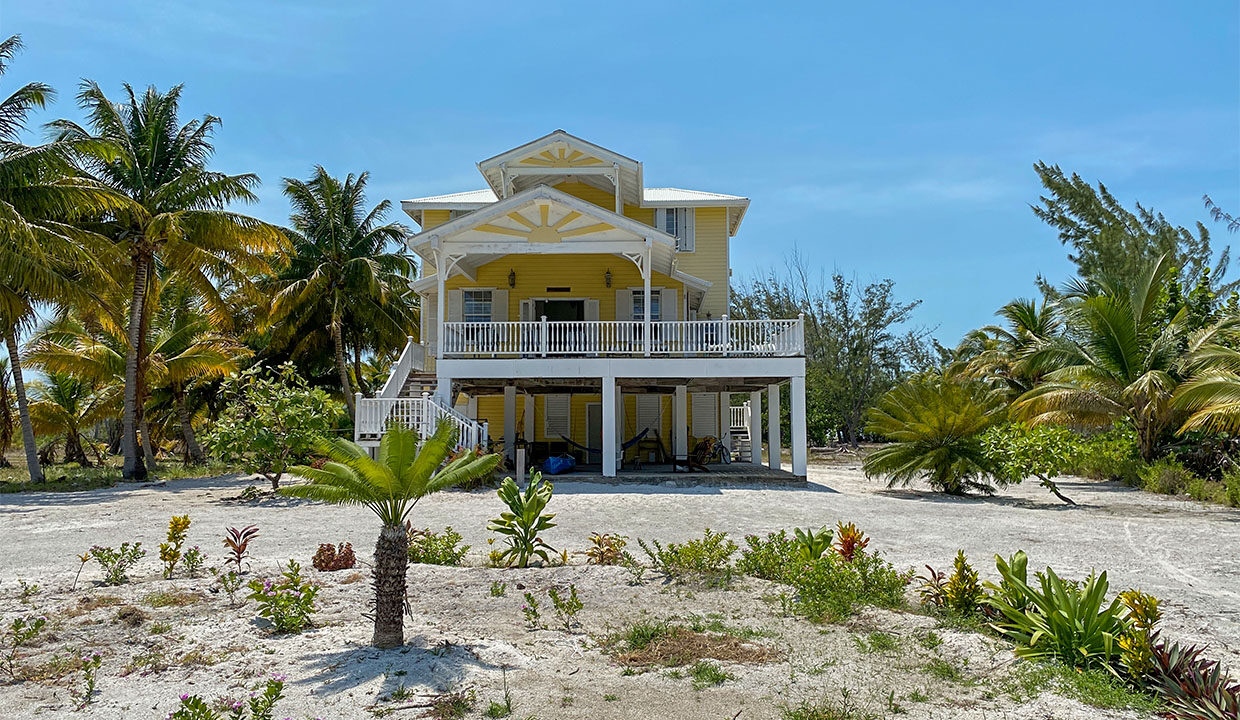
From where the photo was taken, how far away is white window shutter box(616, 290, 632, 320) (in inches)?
917

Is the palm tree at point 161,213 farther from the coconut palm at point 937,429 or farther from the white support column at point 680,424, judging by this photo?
the coconut palm at point 937,429

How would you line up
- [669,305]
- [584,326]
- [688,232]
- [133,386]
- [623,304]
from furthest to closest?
[688,232] < [623,304] < [669,305] < [133,386] < [584,326]

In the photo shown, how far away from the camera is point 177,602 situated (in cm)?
706

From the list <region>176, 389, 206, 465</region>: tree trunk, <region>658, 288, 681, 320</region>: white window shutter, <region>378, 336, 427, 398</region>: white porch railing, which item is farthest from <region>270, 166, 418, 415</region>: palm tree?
<region>658, 288, 681, 320</region>: white window shutter

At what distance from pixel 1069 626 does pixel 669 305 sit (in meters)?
18.0

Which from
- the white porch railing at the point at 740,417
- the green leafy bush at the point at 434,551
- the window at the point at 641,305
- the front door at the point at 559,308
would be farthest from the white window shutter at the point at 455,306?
the green leafy bush at the point at 434,551

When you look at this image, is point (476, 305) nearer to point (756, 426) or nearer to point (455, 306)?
point (455, 306)

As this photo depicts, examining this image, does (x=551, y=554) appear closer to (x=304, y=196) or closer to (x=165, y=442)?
(x=304, y=196)

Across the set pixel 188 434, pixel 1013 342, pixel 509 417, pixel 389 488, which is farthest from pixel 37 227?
pixel 1013 342

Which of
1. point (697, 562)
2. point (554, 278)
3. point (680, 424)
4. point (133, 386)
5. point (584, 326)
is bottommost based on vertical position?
point (697, 562)

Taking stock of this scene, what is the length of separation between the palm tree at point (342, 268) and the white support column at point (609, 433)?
13.8 m

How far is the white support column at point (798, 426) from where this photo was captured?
18.6 meters

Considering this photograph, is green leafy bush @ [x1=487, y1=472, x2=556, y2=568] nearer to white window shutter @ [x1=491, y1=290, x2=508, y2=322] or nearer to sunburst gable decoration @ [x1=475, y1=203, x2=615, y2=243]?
sunburst gable decoration @ [x1=475, y1=203, x2=615, y2=243]

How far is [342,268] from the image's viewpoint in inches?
1216
